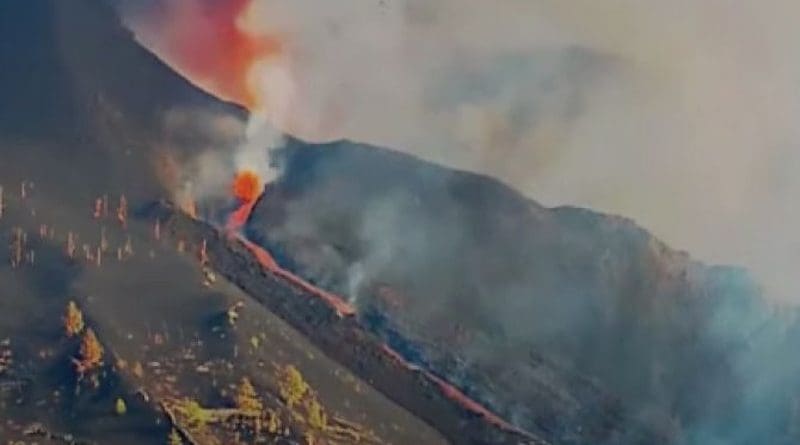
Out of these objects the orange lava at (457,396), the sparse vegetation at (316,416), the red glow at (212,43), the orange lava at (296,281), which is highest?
the red glow at (212,43)

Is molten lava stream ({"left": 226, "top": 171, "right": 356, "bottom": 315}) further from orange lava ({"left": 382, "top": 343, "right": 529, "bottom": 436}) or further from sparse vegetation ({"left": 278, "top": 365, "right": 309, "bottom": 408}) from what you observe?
sparse vegetation ({"left": 278, "top": 365, "right": 309, "bottom": 408})

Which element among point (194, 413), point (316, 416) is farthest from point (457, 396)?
point (194, 413)

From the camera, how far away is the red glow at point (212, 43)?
65.6 feet

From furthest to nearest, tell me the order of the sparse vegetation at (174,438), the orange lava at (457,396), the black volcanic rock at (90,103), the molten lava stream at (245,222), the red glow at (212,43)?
the red glow at (212,43), the molten lava stream at (245,222), the black volcanic rock at (90,103), the orange lava at (457,396), the sparse vegetation at (174,438)

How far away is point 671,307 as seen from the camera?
20047mm

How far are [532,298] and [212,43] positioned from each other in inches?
147

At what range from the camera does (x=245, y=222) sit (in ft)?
64.7

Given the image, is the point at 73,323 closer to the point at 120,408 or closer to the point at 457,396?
the point at 120,408

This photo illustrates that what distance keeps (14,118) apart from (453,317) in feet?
14.0

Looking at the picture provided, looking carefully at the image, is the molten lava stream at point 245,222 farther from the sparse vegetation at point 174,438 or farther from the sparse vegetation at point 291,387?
the sparse vegetation at point 174,438

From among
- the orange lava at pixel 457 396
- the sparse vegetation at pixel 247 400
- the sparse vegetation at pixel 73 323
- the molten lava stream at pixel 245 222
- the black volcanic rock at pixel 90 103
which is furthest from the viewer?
the molten lava stream at pixel 245 222

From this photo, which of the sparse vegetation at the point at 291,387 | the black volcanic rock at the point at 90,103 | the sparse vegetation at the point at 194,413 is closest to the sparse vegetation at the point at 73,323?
the sparse vegetation at the point at 194,413

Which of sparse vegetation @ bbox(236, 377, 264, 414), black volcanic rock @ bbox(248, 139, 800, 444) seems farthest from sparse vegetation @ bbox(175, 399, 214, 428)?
black volcanic rock @ bbox(248, 139, 800, 444)

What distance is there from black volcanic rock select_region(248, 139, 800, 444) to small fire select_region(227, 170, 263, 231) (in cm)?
12
